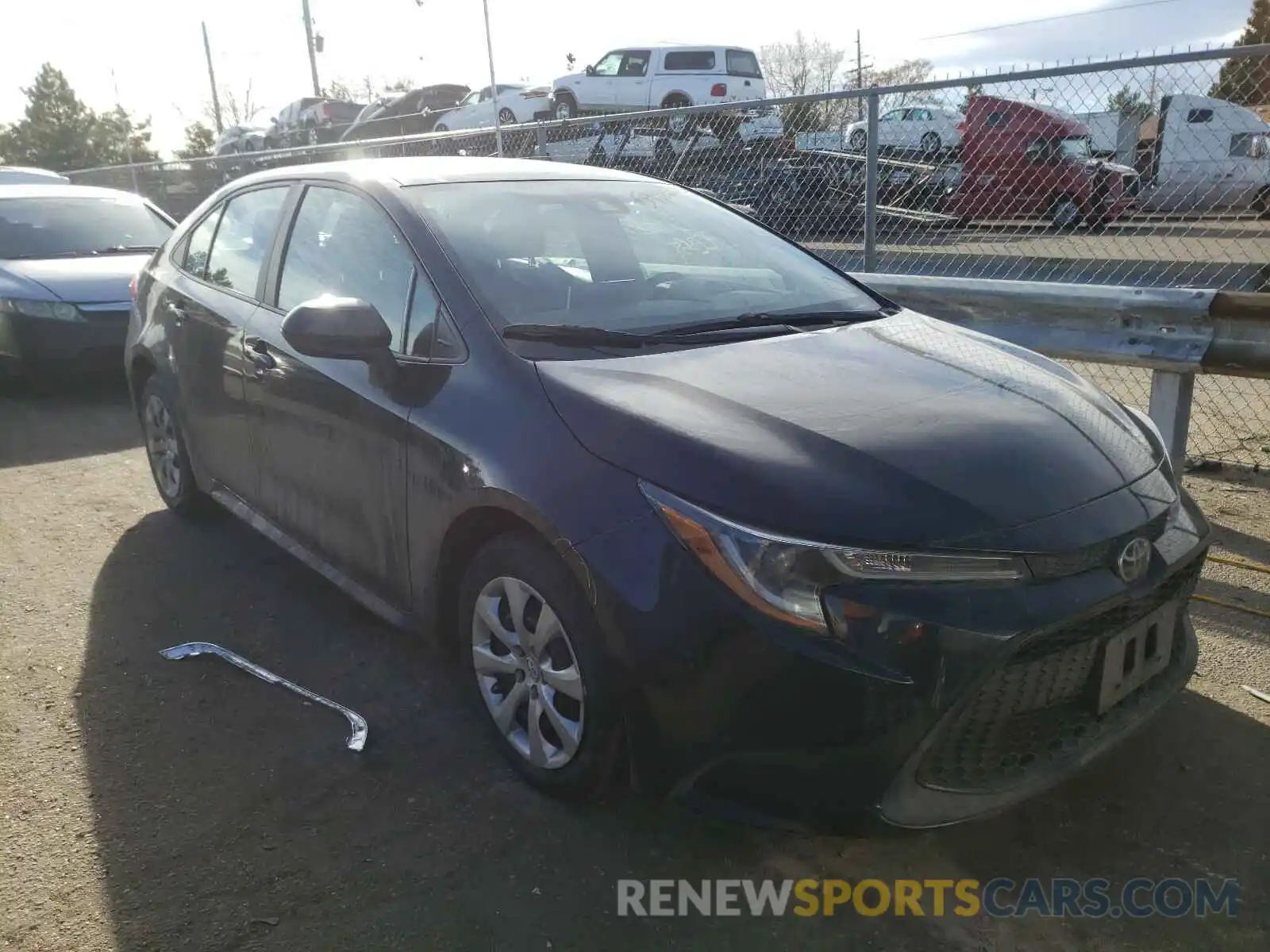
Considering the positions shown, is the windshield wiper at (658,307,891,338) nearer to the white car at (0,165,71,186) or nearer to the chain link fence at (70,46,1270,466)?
the chain link fence at (70,46,1270,466)

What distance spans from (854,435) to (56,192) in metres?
8.32

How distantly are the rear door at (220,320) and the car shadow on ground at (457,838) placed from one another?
41.4 inches

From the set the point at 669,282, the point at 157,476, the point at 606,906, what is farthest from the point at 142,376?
the point at 606,906

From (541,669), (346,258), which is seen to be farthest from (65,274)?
(541,669)

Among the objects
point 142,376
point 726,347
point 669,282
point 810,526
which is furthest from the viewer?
point 142,376

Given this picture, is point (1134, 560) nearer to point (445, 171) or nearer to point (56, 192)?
point (445, 171)

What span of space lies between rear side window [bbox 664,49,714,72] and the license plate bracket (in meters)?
19.7

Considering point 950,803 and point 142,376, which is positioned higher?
point 142,376

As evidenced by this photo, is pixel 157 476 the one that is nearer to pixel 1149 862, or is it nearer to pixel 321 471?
pixel 321 471

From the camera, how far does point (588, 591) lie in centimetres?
230

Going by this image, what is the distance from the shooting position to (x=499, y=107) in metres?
22.5

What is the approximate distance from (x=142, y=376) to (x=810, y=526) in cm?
402

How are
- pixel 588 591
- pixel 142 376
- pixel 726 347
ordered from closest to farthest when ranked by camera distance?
pixel 588 591 → pixel 726 347 → pixel 142 376

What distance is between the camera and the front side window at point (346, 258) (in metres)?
3.10
